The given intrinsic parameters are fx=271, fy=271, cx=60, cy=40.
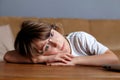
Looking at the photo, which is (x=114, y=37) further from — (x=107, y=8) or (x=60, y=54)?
(x=60, y=54)

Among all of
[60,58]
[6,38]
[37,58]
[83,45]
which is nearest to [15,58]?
[37,58]

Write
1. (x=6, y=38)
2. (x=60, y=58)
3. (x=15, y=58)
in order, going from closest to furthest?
(x=60, y=58)
(x=15, y=58)
(x=6, y=38)

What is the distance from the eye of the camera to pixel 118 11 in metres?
2.58

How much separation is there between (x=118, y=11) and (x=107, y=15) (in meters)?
0.11

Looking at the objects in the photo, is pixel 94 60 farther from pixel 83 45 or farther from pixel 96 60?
pixel 83 45

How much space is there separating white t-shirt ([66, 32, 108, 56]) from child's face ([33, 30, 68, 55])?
143 millimetres

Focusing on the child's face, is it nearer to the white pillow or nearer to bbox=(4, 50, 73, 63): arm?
bbox=(4, 50, 73, 63): arm

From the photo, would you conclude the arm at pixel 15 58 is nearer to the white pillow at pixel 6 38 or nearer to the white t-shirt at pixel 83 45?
the white t-shirt at pixel 83 45

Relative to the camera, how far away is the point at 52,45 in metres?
1.26

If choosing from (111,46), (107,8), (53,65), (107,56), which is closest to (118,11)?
(107,8)

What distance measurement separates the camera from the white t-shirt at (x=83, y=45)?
1368 mm

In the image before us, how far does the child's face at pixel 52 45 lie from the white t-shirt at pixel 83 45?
0.47ft

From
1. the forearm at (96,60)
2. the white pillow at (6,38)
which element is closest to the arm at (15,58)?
the forearm at (96,60)

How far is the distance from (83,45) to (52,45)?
8.4 inches
